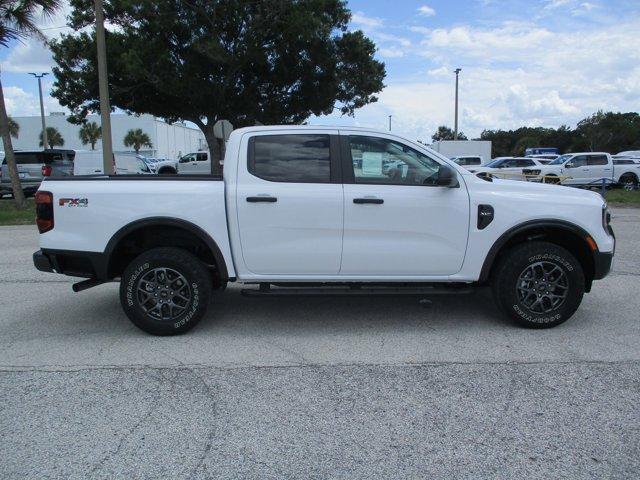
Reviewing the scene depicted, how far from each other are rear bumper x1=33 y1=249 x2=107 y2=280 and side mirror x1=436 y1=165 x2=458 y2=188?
3.06 meters

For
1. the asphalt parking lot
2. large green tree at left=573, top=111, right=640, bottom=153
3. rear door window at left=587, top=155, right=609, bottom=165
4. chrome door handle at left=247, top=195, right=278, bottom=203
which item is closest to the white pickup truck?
chrome door handle at left=247, top=195, right=278, bottom=203

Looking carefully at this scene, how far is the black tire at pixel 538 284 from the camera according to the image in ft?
16.4

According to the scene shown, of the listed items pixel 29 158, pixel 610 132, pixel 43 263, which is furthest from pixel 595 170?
pixel 610 132

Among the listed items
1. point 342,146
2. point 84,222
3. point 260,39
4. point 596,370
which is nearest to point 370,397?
point 596,370

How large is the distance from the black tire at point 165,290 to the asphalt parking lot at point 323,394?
7.1 inches

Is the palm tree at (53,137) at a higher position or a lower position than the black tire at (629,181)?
higher

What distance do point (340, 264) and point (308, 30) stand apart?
17268mm

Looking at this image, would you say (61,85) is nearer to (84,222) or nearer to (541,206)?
(84,222)

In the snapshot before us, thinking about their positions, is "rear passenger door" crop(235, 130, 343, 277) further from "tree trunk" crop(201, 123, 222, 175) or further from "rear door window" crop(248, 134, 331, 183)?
"tree trunk" crop(201, 123, 222, 175)

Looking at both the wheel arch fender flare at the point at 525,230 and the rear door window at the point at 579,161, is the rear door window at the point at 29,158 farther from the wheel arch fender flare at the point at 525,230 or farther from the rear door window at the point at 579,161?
the rear door window at the point at 579,161

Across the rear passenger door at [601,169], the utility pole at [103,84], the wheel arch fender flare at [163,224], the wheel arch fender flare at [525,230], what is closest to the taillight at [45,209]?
the wheel arch fender flare at [163,224]

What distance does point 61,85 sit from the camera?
24781 millimetres

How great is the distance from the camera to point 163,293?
16.2 ft

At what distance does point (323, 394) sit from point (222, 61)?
742 inches
